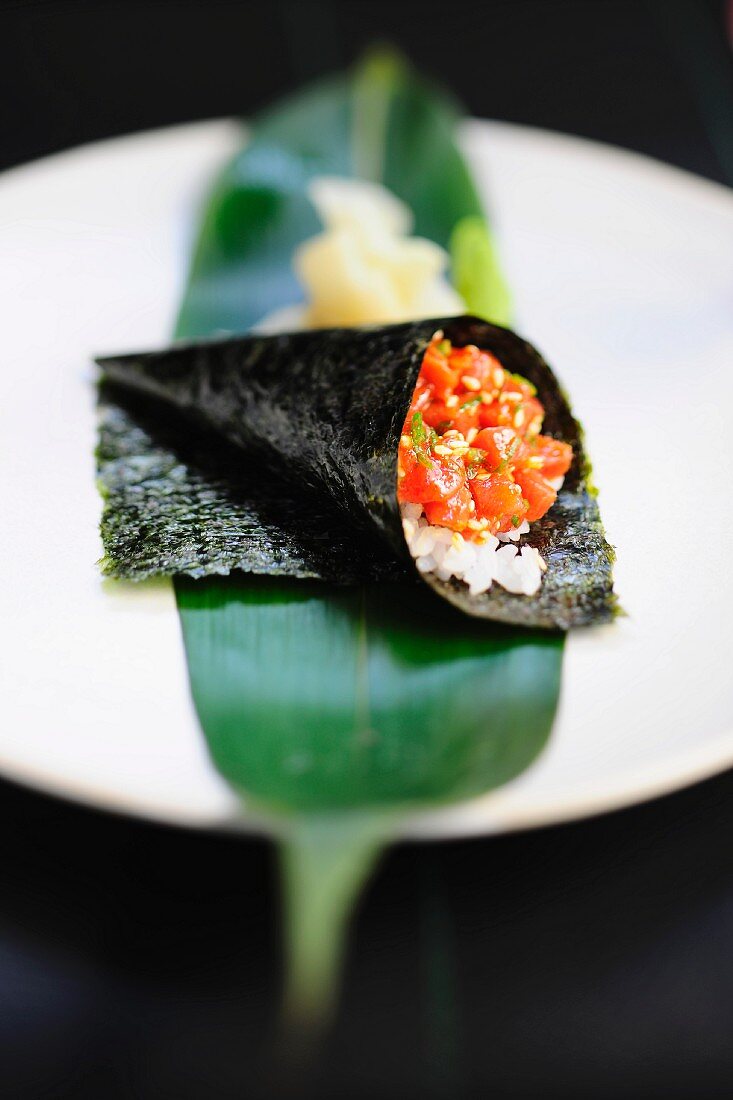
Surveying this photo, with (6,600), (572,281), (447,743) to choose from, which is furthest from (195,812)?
(572,281)

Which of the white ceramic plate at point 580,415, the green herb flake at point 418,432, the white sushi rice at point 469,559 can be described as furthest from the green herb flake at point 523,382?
the white sushi rice at point 469,559

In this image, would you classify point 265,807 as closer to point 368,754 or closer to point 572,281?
point 368,754

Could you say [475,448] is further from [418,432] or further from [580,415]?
[580,415]

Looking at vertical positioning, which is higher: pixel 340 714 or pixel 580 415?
pixel 580 415

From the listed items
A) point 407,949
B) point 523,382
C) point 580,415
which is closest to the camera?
point 407,949

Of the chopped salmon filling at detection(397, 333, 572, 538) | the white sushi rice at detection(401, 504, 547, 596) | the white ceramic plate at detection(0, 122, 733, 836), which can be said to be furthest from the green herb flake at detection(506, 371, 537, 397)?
the white sushi rice at detection(401, 504, 547, 596)

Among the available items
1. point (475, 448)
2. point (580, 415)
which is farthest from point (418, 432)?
point (580, 415)

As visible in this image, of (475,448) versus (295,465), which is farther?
(295,465)
